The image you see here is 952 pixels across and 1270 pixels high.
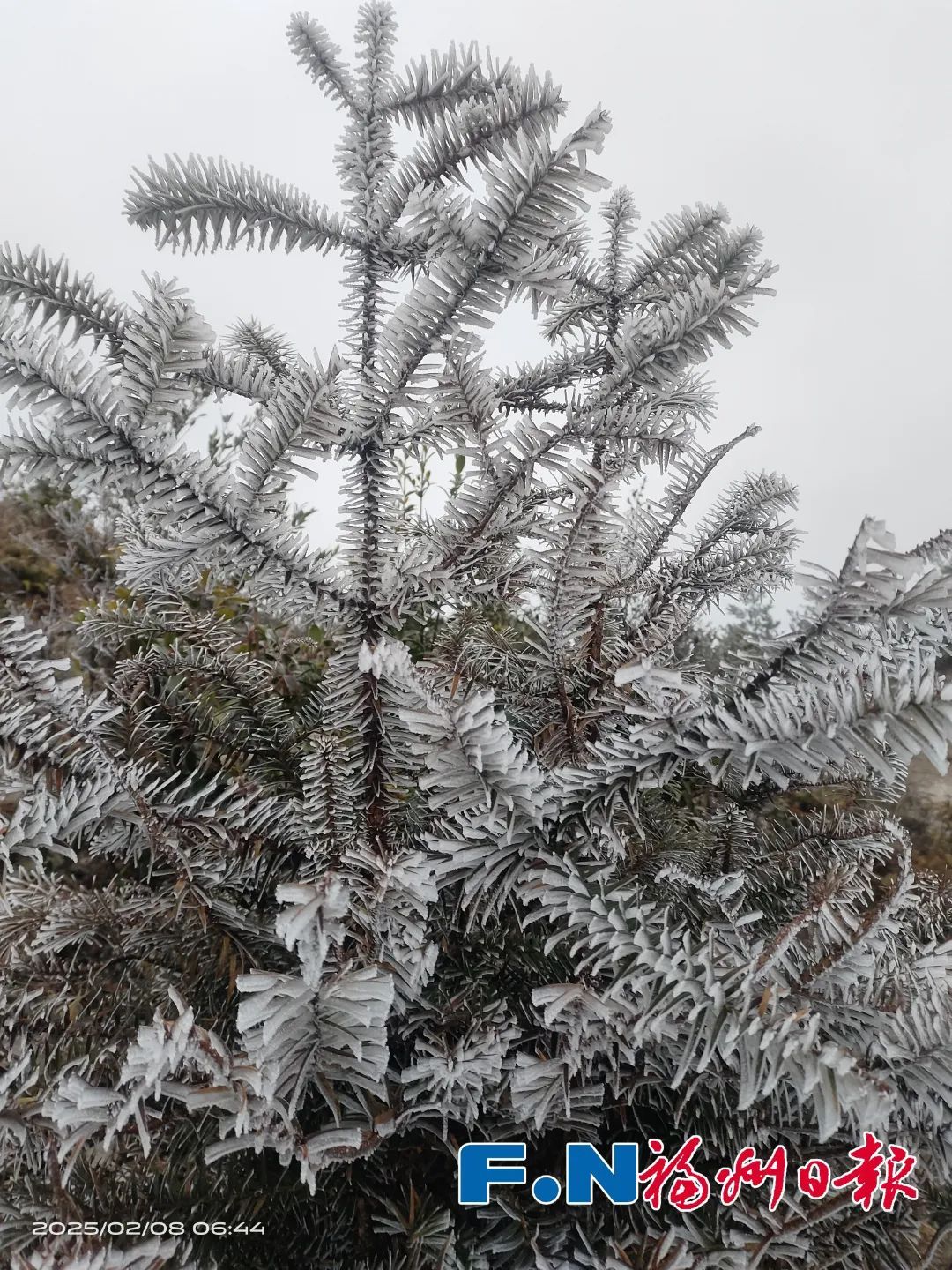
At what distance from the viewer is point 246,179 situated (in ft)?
1.88

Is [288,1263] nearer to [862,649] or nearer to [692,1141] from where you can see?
[692,1141]

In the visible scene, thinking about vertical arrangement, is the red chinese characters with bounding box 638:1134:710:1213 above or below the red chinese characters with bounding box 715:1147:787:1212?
below

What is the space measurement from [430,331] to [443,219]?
0.20 feet

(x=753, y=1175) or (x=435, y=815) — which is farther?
(x=435, y=815)

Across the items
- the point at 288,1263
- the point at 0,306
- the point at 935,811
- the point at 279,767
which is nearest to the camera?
the point at 0,306

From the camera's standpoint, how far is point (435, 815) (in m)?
0.59

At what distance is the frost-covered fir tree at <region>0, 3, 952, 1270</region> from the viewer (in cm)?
39

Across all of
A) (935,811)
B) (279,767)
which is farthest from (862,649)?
(935,811)

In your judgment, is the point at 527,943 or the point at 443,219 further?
the point at 527,943

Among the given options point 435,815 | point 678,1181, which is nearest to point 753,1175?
point 678,1181

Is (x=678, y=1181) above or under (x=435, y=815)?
under

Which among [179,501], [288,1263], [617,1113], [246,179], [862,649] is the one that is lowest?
[288,1263]

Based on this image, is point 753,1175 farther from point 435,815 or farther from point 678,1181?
point 435,815

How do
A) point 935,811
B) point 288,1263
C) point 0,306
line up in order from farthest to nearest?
point 935,811 < point 288,1263 < point 0,306
